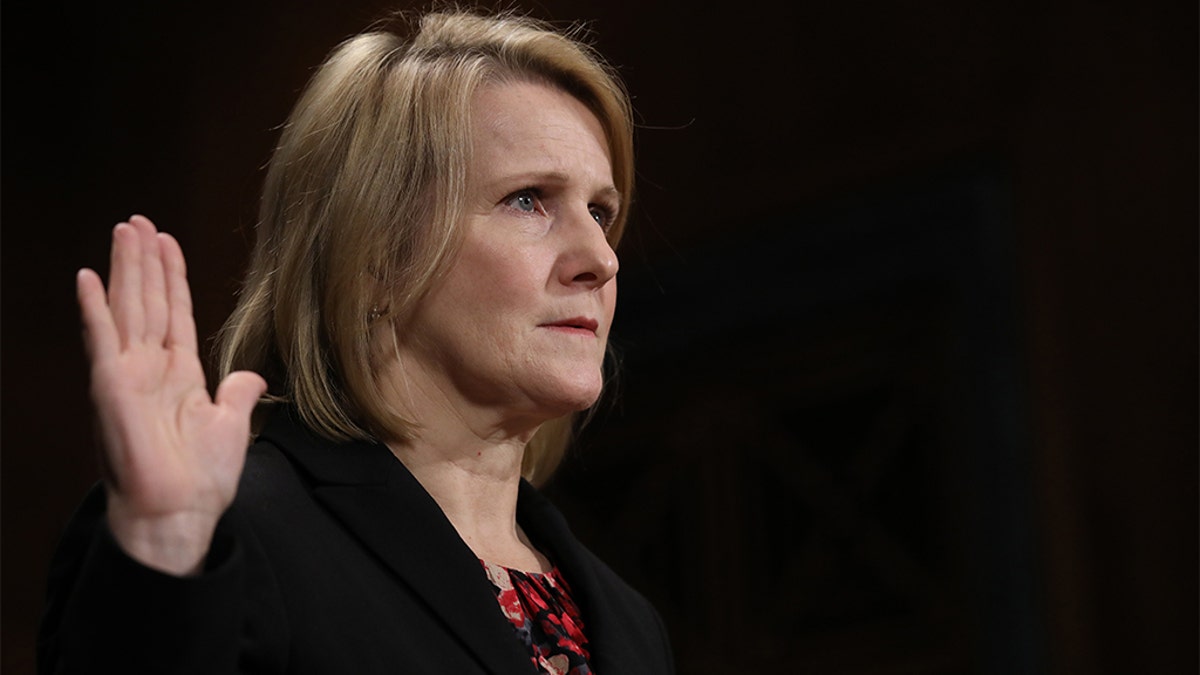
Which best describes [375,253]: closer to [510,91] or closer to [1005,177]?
[510,91]

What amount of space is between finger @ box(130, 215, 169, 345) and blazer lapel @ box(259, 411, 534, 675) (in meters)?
0.36

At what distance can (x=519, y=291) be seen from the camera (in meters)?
1.69

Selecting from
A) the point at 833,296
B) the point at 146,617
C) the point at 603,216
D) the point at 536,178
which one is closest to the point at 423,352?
the point at 536,178

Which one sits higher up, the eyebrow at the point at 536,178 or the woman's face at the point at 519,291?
the eyebrow at the point at 536,178

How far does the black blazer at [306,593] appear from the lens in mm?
1173

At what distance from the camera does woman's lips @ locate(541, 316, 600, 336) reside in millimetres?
1719

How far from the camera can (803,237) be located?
3.74 m

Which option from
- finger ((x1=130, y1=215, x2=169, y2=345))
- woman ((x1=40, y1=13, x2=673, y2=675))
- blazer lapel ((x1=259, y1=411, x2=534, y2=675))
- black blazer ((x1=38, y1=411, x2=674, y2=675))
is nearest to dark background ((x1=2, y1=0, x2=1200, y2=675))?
woman ((x1=40, y1=13, x2=673, y2=675))

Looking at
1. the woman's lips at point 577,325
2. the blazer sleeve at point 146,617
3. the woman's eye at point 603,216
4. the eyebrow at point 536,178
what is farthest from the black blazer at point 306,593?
the woman's eye at point 603,216

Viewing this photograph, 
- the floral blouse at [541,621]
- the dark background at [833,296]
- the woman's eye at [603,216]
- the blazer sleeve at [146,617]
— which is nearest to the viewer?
the blazer sleeve at [146,617]

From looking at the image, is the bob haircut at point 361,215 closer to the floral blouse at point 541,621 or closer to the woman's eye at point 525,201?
the woman's eye at point 525,201

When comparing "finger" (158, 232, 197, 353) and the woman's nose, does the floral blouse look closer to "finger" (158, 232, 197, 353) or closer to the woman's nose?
the woman's nose

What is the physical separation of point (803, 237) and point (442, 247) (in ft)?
7.09

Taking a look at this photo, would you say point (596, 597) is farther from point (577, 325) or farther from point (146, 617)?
point (146, 617)
